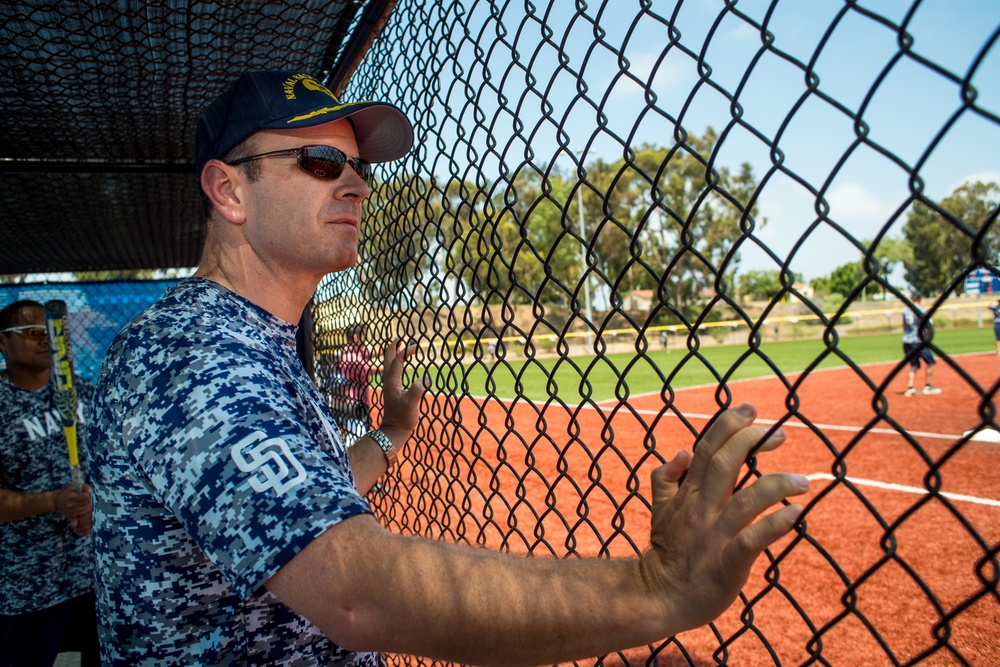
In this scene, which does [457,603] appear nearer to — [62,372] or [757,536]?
[757,536]

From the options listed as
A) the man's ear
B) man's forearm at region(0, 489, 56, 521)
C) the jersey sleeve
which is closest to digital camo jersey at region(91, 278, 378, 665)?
the jersey sleeve

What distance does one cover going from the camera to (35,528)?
12.7 feet

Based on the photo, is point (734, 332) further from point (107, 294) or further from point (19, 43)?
→ point (19, 43)

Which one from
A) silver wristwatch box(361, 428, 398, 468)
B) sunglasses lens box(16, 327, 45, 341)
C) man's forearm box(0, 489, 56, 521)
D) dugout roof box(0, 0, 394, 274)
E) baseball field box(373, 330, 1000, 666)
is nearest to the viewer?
baseball field box(373, 330, 1000, 666)

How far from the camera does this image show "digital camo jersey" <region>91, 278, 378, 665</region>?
3.64 ft

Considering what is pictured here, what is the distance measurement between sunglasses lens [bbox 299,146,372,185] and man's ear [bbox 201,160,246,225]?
0.58 ft

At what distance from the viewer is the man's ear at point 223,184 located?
6.23 ft

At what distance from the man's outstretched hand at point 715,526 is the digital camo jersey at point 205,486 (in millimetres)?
484

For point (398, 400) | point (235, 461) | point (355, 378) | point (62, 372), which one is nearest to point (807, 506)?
point (235, 461)

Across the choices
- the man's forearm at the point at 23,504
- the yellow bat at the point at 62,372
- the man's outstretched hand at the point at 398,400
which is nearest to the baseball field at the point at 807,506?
the man's outstretched hand at the point at 398,400

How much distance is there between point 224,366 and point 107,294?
24.7ft

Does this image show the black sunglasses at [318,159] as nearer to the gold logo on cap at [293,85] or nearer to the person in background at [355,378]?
the gold logo on cap at [293,85]

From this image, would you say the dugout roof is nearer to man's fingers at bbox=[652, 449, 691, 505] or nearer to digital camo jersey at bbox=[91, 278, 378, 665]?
digital camo jersey at bbox=[91, 278, 378, 665]

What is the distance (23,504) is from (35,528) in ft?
0.98
